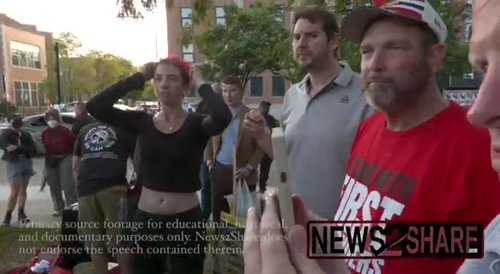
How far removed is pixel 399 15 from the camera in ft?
4.77

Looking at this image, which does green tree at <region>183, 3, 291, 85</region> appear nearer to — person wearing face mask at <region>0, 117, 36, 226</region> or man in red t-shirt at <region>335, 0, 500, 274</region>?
person wearing face mask at <region>0, 117, 36, 226</region>

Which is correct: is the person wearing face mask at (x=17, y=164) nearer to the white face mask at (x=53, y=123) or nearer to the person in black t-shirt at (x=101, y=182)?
the white face mask at (x=53, y=123)

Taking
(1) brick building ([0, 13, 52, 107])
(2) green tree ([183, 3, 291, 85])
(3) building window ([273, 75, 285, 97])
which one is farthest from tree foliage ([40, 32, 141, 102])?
(2) green tree ([183, 3, 291, 85])

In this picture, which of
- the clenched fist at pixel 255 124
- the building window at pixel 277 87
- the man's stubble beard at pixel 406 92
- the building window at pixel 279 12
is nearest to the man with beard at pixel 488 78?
the man's stubble beard at pixel 406 92

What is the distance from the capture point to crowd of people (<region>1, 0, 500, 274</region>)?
831 millimetres

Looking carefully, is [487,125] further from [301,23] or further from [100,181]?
[100,181]

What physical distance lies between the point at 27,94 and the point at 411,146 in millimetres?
59181

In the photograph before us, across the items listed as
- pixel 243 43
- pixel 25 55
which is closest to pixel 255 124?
pixel 243 43

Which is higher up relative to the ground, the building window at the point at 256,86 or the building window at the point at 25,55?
the building window at the point at 25,55

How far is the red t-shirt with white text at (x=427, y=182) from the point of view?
1.22 metres

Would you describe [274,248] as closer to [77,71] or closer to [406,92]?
[406,92]

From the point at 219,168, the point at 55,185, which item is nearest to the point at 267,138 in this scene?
the point at 219,168

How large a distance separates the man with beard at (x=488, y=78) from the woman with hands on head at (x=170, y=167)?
96.1 inches

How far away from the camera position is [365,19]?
5.10 feet
